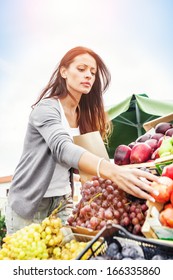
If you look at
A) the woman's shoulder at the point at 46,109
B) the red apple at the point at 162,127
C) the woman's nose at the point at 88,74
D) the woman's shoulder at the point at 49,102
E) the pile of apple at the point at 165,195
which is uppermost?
the woman's nose at the point at 88,74

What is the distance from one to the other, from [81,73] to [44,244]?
0.73 meters

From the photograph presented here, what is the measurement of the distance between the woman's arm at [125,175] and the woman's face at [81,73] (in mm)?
468

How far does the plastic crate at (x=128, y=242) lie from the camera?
0.83 meters

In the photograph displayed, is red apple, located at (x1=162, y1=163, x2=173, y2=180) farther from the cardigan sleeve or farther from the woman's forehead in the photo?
the woman's forehead

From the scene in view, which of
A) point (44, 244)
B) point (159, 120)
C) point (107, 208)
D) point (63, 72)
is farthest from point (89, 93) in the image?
point (44, 244)

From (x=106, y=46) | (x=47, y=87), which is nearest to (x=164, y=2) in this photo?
(x=106, y=46)

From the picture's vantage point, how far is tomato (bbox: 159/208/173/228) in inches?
37.5

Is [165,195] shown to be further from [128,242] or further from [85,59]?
[85,59]

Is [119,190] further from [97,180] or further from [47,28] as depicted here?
[47,28]

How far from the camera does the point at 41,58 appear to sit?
175 centimetres

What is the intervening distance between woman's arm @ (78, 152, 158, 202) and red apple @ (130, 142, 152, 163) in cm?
21

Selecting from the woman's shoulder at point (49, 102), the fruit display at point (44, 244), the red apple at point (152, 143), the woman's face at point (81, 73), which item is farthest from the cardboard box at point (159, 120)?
the fruit display at point (44, 244)

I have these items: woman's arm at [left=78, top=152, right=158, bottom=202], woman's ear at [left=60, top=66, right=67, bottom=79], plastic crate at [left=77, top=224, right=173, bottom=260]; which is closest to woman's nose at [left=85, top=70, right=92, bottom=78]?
woman's ear at [left=60, top=66, right=67, bottom=79]

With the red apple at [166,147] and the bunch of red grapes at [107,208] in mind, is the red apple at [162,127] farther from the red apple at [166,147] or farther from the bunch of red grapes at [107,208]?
the bunch of red grapes at [107,208]
